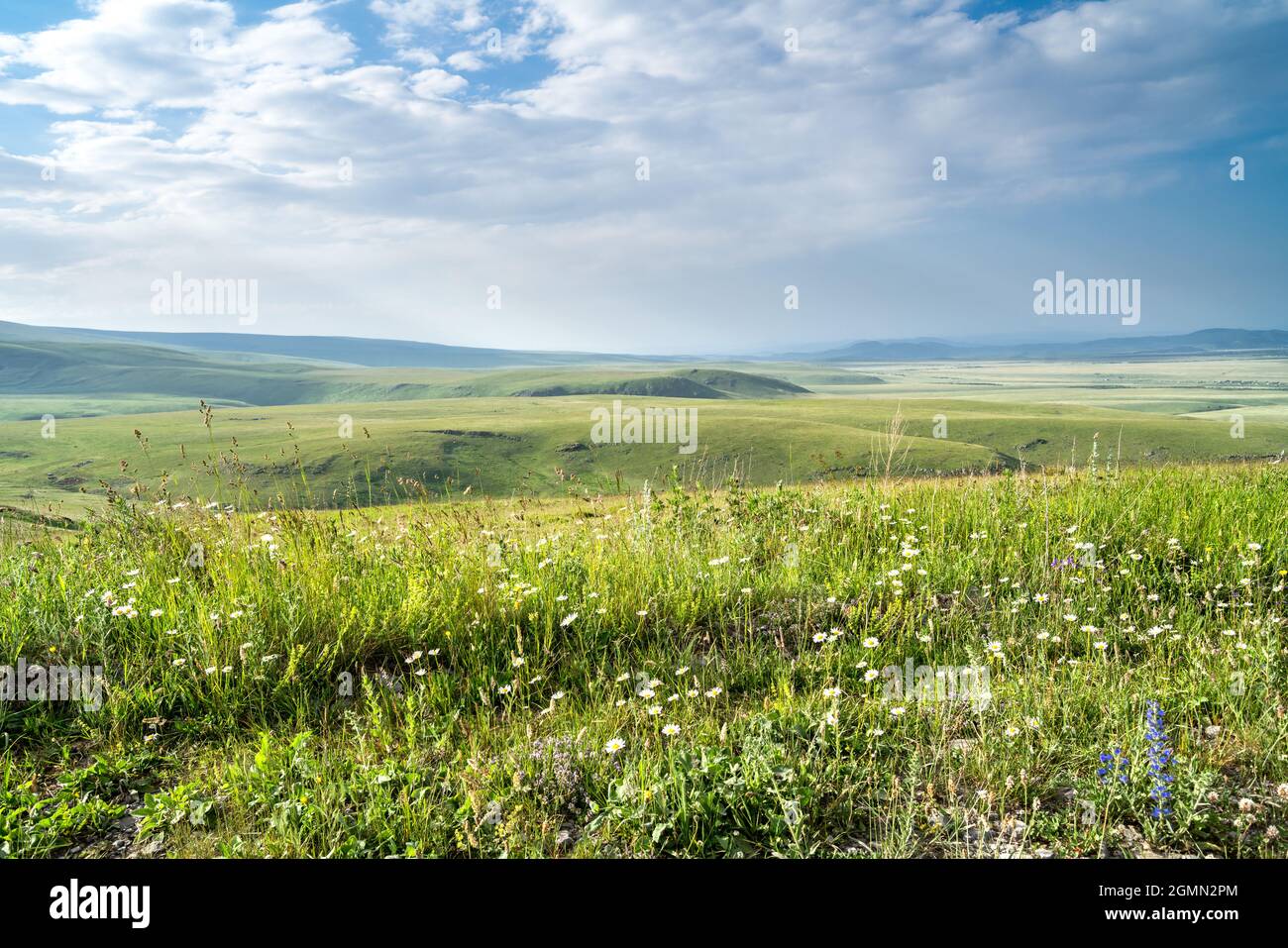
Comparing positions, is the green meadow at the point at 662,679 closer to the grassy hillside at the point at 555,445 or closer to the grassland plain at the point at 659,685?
the grassland plain at the point at 659,685

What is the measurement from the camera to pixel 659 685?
492 cm

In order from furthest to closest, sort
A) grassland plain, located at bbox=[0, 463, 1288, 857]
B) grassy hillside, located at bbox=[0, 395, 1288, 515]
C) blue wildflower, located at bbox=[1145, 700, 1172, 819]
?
grassy hillside, located at bbox=[0, 395, 1288, 515], grassland plain, located at bbox=[0, 463, 1288, 857], blue wildflower, located at bbox=[1145, 700, 1172, 819]

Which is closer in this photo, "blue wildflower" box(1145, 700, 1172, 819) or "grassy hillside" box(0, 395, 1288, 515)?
"blue wildflower" box(1145, 700, 1172, 819)

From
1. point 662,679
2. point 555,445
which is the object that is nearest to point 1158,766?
point 662,679

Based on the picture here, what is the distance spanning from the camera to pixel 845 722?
4262 millimetres

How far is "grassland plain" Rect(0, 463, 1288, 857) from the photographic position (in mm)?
3510

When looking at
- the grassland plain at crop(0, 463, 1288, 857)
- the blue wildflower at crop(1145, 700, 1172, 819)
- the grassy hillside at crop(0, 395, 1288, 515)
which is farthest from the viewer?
the grassy hillside at crop(0, 395, 1288, 515)

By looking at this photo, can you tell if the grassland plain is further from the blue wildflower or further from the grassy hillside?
the grassy hillside

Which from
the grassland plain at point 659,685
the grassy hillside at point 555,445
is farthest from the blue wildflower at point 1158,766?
the grassy hillside at point 555,445

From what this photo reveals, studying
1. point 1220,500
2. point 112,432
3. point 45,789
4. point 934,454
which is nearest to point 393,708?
point 45,789

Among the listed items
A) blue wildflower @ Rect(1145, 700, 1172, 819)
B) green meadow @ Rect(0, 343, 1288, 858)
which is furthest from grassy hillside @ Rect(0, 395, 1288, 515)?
blue wildflower @ Rect(1145, 700, 1172, 819)

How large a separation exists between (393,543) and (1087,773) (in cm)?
604
